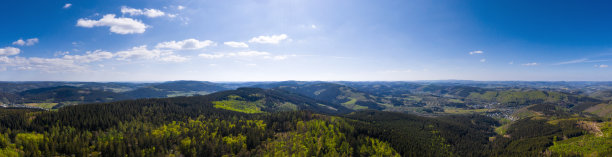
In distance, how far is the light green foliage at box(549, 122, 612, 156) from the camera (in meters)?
162

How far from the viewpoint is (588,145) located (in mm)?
174000

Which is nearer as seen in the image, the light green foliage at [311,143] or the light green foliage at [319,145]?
the light green foliage at [311,143]

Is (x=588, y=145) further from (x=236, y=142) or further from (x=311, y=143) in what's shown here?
(x=236, y=142)

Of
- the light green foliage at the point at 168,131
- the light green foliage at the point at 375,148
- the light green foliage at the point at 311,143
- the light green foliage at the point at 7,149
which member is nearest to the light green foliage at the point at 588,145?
the light green foliage at the point at 375,148

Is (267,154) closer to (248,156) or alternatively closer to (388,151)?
(248,156)

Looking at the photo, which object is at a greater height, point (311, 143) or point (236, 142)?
point (236, 142)

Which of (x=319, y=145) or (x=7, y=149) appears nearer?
(x=7, y=149)

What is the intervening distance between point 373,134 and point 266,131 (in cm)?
8521

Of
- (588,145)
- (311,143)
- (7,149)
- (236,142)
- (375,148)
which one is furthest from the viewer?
(588,145)

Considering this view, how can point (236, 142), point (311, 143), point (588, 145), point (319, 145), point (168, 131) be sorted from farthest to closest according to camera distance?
1. point (588, 145)
2. point (168, 131)
3. point (311, 143)
4. point (319, 145)
5. point (236, 142)

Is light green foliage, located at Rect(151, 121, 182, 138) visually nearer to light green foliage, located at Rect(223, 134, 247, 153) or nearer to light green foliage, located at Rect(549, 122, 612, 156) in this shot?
light green foliage, located at Rect(223, 134, 247, 153)

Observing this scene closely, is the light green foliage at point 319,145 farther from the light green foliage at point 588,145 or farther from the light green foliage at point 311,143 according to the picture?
the light green foliage at point 588,145

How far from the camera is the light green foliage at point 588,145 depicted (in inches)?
6358

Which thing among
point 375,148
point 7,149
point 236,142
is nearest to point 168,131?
point 236,142
